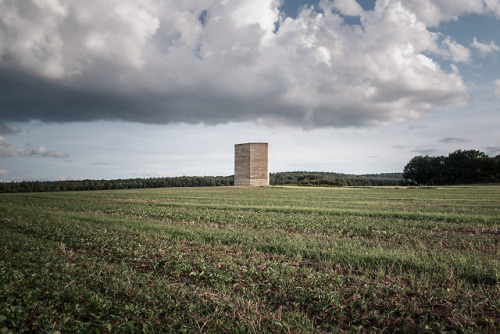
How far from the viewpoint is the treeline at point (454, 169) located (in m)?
94.9

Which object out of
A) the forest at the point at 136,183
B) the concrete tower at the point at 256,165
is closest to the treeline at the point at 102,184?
the forest at the point at 136,183

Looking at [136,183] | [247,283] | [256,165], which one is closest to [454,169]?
[256,165]

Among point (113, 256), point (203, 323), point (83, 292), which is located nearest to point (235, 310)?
point (203, 323)

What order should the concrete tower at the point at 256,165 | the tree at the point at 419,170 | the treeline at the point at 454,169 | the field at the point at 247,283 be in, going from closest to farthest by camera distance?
1. the field at the point at 247,283
2. the concrete tower at the point at 256,165
3. the treeline at the point at 454,169
4. the tree at the point at 419,170

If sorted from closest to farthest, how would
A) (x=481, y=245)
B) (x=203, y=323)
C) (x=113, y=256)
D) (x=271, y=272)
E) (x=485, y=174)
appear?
(x=203, y=323)
(x=271, y=272)
(x=113, y=256)
(x=481, y=245)
(x=485, y=174)

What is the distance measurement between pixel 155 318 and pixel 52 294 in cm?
271

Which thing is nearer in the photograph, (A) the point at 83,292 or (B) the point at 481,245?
(A) the point at 83,292

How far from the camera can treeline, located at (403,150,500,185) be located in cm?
9494

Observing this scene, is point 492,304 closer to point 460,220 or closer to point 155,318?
point 155,318

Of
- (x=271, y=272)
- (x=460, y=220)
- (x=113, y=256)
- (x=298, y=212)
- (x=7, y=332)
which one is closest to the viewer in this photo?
(x=7, y=332)

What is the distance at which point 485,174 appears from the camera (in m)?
94.9

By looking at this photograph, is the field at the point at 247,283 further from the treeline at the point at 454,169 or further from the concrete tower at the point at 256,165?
the treeline at the point at 454,169

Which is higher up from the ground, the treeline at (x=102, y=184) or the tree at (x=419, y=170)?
the tree at (x=419, y=170)

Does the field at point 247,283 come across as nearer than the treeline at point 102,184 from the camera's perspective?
Yes
